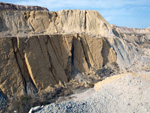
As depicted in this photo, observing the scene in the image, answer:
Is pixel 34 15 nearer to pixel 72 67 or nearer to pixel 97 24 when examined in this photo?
pixel 97 24

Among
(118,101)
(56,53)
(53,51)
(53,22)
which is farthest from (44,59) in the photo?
(53,22)

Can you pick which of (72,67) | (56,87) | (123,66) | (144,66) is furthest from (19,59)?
(144,66)

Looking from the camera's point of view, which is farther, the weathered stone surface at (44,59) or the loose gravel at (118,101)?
the weathered stone surface at (44,59)

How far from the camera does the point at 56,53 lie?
17.0 m

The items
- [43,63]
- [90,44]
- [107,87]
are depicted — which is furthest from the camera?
[90,44]

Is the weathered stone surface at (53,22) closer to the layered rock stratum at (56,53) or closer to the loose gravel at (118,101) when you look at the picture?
the layered rock stratum at (56,53)

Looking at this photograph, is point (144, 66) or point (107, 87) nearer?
point (107, 87)

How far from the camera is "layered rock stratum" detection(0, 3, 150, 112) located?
13.2 metres

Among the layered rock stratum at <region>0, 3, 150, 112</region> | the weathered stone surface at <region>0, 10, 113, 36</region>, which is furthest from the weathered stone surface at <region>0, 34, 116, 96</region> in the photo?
the weathered stone surface at <region>0, 10, 113, 36</region>

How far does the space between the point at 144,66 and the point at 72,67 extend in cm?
1155

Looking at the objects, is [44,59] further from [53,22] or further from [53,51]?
[53,22]

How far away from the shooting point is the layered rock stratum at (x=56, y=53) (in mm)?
13182

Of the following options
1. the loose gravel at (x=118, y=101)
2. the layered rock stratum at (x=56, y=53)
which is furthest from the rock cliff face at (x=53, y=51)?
the loose gravel at (x=118, y=101)

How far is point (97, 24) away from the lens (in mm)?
27297
